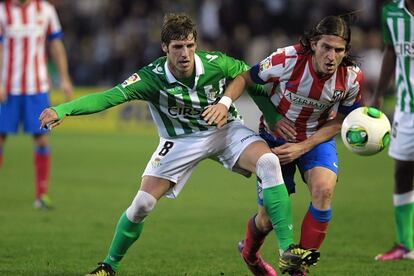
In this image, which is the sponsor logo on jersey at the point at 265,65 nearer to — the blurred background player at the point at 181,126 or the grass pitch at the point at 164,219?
the blurred background player at the point at 181,126

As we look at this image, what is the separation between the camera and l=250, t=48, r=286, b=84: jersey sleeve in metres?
6.58

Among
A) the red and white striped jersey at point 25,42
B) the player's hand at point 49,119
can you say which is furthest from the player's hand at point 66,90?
the player's hand at point 49,119

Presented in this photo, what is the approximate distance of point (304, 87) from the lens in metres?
6.54

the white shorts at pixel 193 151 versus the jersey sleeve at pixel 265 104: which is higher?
the jersey sleeve at pixel 265 104

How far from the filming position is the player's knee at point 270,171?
6230 mm

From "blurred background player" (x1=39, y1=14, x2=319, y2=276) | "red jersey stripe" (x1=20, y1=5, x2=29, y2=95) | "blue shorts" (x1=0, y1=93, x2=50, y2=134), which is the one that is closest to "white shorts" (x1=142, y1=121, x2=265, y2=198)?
"blurred background player" (x1=39, y1=14, x2=319, y2=276)

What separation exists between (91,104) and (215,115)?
0.83 m

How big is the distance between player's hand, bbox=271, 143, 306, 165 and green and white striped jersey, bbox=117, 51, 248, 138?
51cm

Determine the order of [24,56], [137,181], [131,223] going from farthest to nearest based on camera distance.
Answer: [137,181]
[24,56]
[131,223]

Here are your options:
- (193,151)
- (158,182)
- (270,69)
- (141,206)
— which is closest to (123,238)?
(141,206)

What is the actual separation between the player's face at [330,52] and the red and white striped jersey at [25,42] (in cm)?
524

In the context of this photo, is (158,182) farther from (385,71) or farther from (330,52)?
(385,71)

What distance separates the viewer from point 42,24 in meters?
10.8

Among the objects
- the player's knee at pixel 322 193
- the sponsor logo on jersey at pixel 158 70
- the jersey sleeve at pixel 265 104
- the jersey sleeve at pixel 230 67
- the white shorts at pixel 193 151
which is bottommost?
the player's knee at pixel 322 193
